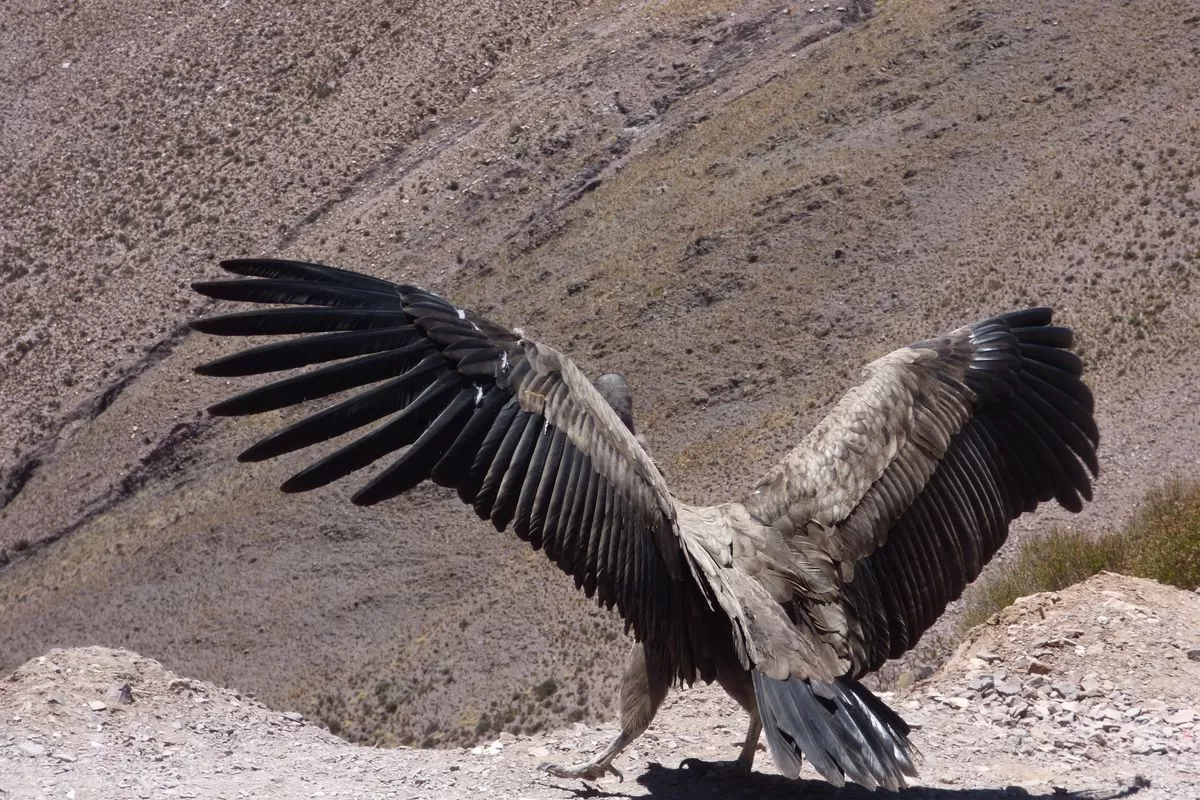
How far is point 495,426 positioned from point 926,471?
2768 millimetres

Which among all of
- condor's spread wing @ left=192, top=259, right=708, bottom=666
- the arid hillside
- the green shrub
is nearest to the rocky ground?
condor's spread wing @ left=192, top=259, right=708, bottom=666

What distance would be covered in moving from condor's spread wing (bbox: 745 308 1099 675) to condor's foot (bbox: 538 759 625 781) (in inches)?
62.5

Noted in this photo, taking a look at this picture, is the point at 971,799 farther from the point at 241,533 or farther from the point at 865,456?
the point at 241,533

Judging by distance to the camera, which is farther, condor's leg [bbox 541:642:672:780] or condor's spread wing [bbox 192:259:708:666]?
condor's leg [bbox 541:642:672:780]

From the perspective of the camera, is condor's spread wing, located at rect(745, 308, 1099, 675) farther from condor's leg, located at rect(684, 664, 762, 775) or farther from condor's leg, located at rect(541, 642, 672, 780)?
condor's leg, located at rect(541, 642, 672, 780)

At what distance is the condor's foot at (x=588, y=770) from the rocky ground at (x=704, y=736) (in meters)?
0.07

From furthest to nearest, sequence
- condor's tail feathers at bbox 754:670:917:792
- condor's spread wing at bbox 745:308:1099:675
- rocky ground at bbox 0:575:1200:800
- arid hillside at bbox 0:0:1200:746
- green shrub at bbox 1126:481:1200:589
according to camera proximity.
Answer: arid hillside at bbox 0:0:1200:746, green shrub at bbox 1126:481:1200:589, rocky ground at bbox 0:575:1200:800, condor's spread wing at bbox 745:308:1099:675, condor's tail feathers at bbox 754:670:917:792

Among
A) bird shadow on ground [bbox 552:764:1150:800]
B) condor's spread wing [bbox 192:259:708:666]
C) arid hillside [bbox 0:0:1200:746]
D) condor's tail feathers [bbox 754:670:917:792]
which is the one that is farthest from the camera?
arid hillside [bbox 0:0:1200:746]

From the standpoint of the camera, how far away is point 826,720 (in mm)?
6762

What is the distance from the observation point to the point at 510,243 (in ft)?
127

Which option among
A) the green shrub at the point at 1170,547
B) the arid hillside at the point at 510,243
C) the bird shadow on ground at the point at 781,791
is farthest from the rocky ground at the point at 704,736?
the arid hillside at the point at 510,243

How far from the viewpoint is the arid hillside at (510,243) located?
25.2 m

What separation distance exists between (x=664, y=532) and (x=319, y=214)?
3643cm

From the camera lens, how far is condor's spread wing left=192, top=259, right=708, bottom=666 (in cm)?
668
